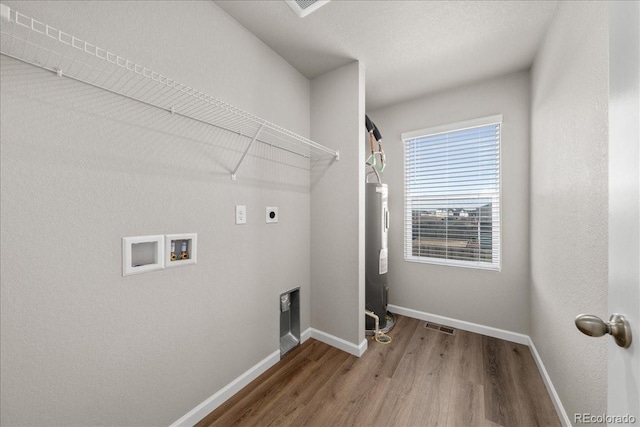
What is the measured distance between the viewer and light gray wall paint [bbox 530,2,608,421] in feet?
3.35

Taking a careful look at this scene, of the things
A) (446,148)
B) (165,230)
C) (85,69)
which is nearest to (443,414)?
(165,230)

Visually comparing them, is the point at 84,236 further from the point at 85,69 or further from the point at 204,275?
the point at 85,69

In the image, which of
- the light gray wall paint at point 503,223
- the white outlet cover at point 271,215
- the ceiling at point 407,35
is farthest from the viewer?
the light gray wall paint at point 503,223

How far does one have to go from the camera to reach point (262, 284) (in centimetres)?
183

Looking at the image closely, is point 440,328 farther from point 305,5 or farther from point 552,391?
point 305,5

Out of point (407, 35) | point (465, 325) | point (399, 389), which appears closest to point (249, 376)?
point (399, 389)

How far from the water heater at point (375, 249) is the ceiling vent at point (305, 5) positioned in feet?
4.78

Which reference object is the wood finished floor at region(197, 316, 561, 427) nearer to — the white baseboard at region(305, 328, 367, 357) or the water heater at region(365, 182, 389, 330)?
the white baseboard at region(305, 328, 367, 357)

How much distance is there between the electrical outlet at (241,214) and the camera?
1.64 meters

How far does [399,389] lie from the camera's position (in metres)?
1.66

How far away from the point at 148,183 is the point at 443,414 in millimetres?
2115

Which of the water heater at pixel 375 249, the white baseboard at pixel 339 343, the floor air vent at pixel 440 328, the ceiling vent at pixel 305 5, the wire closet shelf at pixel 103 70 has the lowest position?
the floor air vent at pixel 440 328

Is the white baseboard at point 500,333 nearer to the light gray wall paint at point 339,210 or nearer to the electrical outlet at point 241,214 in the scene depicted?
the light gray wall paint at point 339,210

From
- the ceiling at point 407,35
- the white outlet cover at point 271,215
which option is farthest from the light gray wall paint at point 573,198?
the white outlet cover at point 271,215
